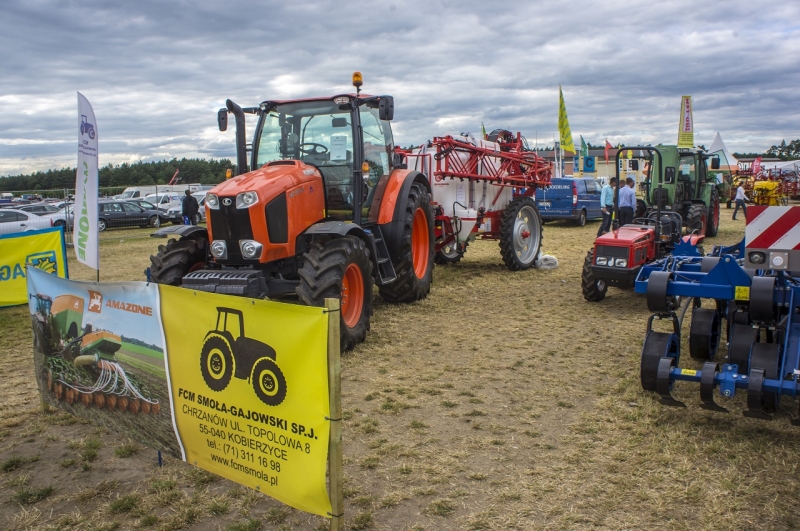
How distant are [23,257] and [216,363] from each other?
7.14 meters

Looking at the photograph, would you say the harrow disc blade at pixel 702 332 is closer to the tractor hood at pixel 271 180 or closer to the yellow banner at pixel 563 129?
the tractor hood at pixel 271 180

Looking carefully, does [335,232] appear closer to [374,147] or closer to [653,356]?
[374,147]

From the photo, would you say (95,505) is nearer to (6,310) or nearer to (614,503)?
(614,503)

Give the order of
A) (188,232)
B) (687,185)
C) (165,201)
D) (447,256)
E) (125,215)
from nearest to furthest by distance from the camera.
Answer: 1. (188,232)
2. (447,256)
3. (687,185)
4. (125,215)
5. (165,201)

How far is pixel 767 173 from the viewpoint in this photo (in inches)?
1310

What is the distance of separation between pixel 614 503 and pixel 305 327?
1947 mm

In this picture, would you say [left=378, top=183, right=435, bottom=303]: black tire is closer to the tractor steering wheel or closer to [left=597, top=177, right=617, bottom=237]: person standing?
the tractor steering wheel

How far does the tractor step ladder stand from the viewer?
7.25m

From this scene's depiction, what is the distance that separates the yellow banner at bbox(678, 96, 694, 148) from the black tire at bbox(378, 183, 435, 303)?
59.4 feet

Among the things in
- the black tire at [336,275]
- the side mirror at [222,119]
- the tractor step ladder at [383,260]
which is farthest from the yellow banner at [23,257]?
the black tire at [336,275]

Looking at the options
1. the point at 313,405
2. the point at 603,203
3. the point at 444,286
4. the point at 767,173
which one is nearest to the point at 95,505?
the point at 313,405

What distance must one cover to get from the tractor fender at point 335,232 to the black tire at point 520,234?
14.8ft

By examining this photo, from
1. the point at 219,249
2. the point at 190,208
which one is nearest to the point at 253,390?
the point at 219,249

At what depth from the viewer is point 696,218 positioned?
43.9 feet
